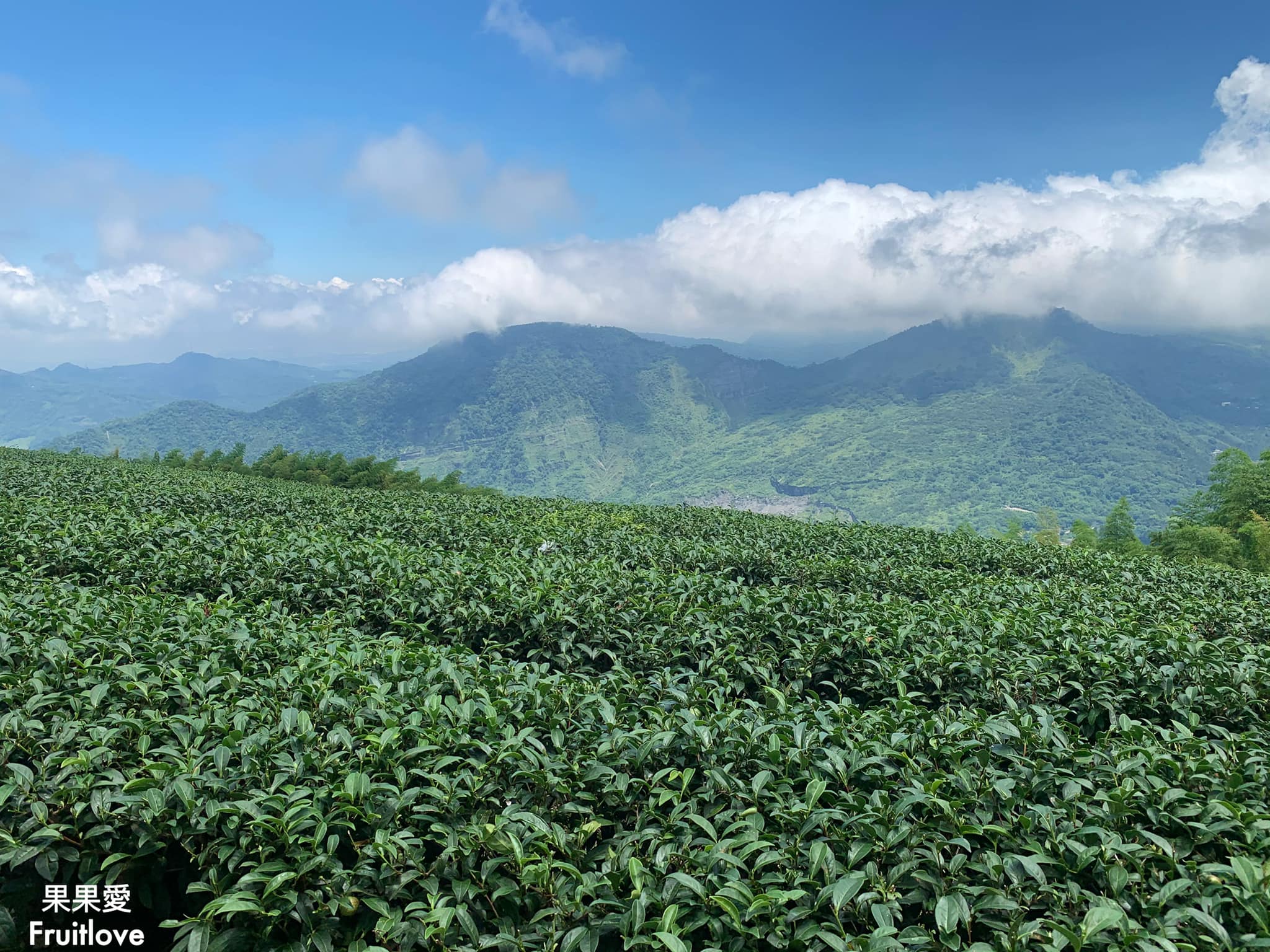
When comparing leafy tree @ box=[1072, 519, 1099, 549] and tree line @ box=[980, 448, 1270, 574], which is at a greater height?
tree line @ box=[980, 448, 1270, 574]

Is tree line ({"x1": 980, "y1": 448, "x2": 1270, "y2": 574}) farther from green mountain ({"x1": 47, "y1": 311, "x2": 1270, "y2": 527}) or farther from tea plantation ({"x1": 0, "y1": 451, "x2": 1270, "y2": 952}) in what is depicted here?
green mountain ({"x1": 47, "y1": 311, "x2": 1270, "y2": 527})

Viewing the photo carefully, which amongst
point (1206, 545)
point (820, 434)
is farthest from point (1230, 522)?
point (820, 434)

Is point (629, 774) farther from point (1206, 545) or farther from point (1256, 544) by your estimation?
point (1256, 544)

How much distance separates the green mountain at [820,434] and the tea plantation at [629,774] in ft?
334

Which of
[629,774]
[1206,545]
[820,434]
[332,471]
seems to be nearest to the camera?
[629,774]

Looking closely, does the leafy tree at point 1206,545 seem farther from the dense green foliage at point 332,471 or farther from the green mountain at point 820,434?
the green mountain at point 820,434

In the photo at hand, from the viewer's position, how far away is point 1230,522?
22.1 meters

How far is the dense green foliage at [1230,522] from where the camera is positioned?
18.4m

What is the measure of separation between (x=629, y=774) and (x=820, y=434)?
6506 inches

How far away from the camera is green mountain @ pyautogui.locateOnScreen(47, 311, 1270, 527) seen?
124m

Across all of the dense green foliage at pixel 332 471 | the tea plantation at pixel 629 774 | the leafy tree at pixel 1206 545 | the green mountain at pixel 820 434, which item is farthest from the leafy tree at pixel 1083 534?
the green mountain at pixel 820 434

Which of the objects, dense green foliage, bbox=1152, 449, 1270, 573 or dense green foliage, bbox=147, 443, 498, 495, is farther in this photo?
dense green foliage, bbox=147, 443, 498, 495

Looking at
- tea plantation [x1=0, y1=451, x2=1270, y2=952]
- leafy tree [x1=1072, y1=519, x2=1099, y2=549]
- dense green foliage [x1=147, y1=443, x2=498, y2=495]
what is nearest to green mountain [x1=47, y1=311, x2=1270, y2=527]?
leafy tree [x1=1072, y1=519, x2=1099, y2=549]

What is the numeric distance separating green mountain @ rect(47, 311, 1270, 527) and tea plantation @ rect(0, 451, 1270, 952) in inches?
4003
